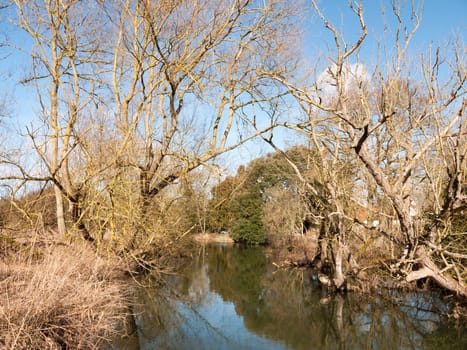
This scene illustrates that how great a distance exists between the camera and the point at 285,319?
716cm

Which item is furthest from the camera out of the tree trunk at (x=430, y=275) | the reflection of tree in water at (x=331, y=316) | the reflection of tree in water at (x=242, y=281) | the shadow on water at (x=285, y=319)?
the reflection of tree in water at (x=242, y=281)

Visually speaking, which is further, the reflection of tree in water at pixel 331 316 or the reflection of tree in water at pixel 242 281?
the reflection of tree in water at pixel 242 281

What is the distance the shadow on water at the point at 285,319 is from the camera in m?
5.79

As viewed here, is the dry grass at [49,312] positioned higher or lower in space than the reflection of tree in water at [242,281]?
higher

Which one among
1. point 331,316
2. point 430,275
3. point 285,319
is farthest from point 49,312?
point 430,275

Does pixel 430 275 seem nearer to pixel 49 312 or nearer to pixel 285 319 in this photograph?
pixel 285 319

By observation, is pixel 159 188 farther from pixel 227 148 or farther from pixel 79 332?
pixel 79 332

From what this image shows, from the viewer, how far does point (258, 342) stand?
5.79m

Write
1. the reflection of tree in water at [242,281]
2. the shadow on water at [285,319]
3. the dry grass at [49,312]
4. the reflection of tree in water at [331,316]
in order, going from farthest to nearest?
the reflection of tree in water at [242,281], the reflection of tree in water at [331,316], the shadow on water at [285,319], the dry grass at [49,312]

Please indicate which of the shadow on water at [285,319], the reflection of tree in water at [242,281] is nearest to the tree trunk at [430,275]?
the shadow on water at [285,319]

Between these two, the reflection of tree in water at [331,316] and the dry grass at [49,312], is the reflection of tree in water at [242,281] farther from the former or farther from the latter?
the dry grass at [49,312]

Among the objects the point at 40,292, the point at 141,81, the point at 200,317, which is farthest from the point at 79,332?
the point at 141,81

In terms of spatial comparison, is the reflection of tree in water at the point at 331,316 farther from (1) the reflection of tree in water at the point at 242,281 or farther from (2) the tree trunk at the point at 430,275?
(2) the tree trunk at the point at 430,275

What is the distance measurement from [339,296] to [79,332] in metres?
6.11
